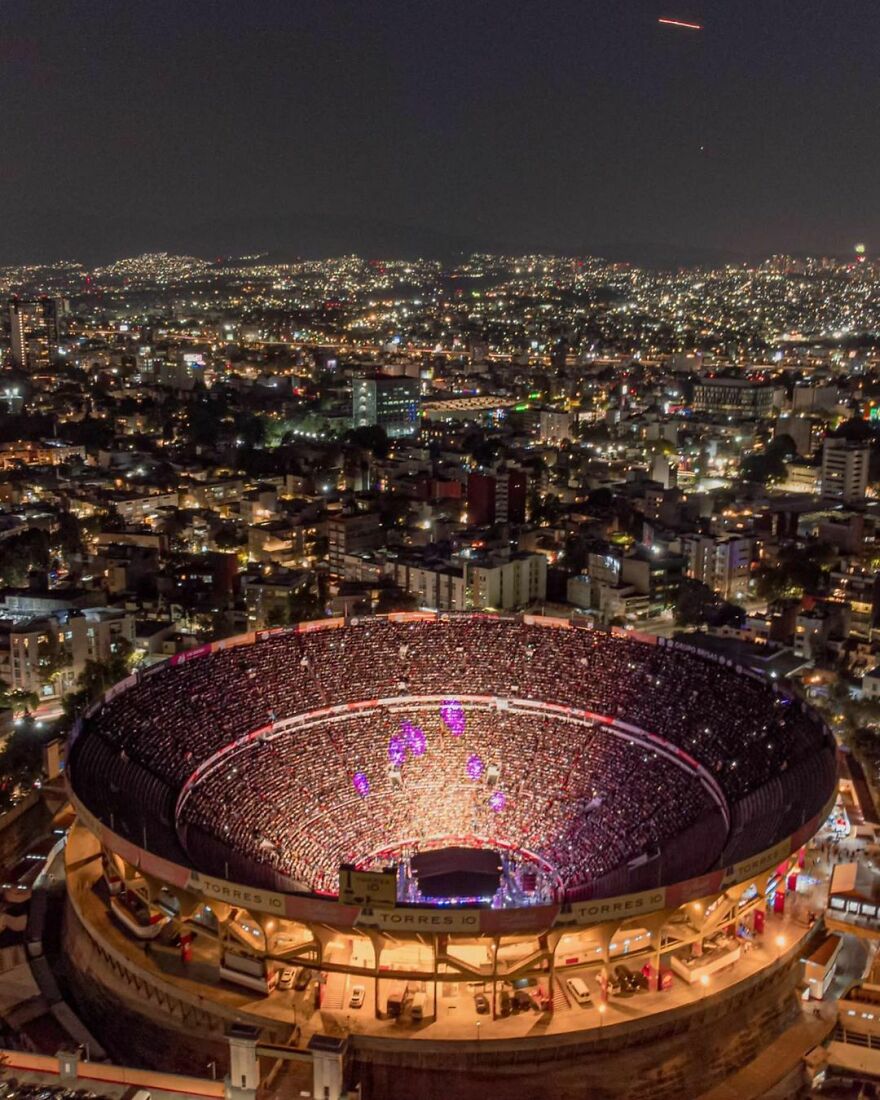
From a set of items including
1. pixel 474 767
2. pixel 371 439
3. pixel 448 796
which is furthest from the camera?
pixel 371 439

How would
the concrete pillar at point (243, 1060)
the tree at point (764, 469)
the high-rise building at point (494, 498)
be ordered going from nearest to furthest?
the concrete pillar at point (243, 1060) → the high-rise building at point (494, 498) → the tree at point (764, 469)

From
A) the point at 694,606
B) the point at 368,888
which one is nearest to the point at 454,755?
the point at 368,888

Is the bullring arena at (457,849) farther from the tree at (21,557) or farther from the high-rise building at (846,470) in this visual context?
the high-rise building at (846,470)

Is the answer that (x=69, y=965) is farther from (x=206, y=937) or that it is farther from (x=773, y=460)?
(x=773, y=460)

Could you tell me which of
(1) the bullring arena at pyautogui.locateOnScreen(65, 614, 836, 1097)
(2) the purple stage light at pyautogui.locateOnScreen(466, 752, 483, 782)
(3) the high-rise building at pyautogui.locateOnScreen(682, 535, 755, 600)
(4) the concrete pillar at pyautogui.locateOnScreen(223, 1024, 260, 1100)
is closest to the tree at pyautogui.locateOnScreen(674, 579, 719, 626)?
(3) the high-rise building at pyautogui.locateOnScreen(682, 535, 755, 600)

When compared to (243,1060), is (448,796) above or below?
below

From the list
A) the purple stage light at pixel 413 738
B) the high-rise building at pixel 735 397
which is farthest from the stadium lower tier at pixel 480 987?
the high-rise building at pixel 735 397

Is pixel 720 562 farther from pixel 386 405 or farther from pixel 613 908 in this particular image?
pixel 386 405

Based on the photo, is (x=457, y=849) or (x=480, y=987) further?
(x=457, y=849)
